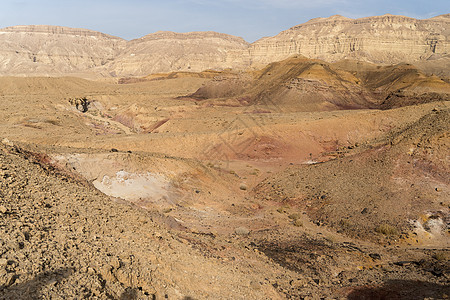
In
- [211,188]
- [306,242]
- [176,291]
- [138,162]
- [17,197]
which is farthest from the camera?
[211,188]

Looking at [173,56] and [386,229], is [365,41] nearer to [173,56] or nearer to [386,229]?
[173,56]

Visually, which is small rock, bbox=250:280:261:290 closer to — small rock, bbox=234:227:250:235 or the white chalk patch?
small rock, bbox=234:227:250:235

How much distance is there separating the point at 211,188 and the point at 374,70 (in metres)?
62.2

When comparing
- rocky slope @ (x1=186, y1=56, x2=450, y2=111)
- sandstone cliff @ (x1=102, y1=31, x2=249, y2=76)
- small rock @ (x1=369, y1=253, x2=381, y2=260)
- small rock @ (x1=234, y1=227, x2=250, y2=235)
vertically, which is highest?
sandstone cliff @ (x1=102, y1=31, x2=249, y2=76)

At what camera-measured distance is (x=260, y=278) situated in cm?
791

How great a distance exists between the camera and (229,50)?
16525cm

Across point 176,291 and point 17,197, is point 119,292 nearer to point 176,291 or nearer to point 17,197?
point 176,291

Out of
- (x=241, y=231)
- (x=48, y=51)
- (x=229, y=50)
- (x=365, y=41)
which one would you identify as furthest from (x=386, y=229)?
(x=48, y=51)

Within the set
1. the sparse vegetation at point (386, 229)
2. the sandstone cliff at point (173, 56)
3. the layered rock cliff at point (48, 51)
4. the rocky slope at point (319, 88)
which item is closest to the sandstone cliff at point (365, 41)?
the sandstone cliff at point (173, 56)

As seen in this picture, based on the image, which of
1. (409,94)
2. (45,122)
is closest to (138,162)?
(45,122)

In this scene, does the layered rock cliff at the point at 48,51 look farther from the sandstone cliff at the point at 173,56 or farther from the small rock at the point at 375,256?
the small rock at the point at 375,256

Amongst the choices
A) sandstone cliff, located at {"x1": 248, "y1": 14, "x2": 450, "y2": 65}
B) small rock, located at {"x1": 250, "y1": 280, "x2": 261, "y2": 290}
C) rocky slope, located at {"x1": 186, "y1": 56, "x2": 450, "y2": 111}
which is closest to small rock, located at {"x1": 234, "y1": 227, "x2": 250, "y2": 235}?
small rock, located at {"x1": 250, "y1": 280, "x2": 261, "y2": 290}

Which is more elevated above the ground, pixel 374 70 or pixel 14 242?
pixel 374 70

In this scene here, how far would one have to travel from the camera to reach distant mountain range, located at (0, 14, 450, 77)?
453 feet
